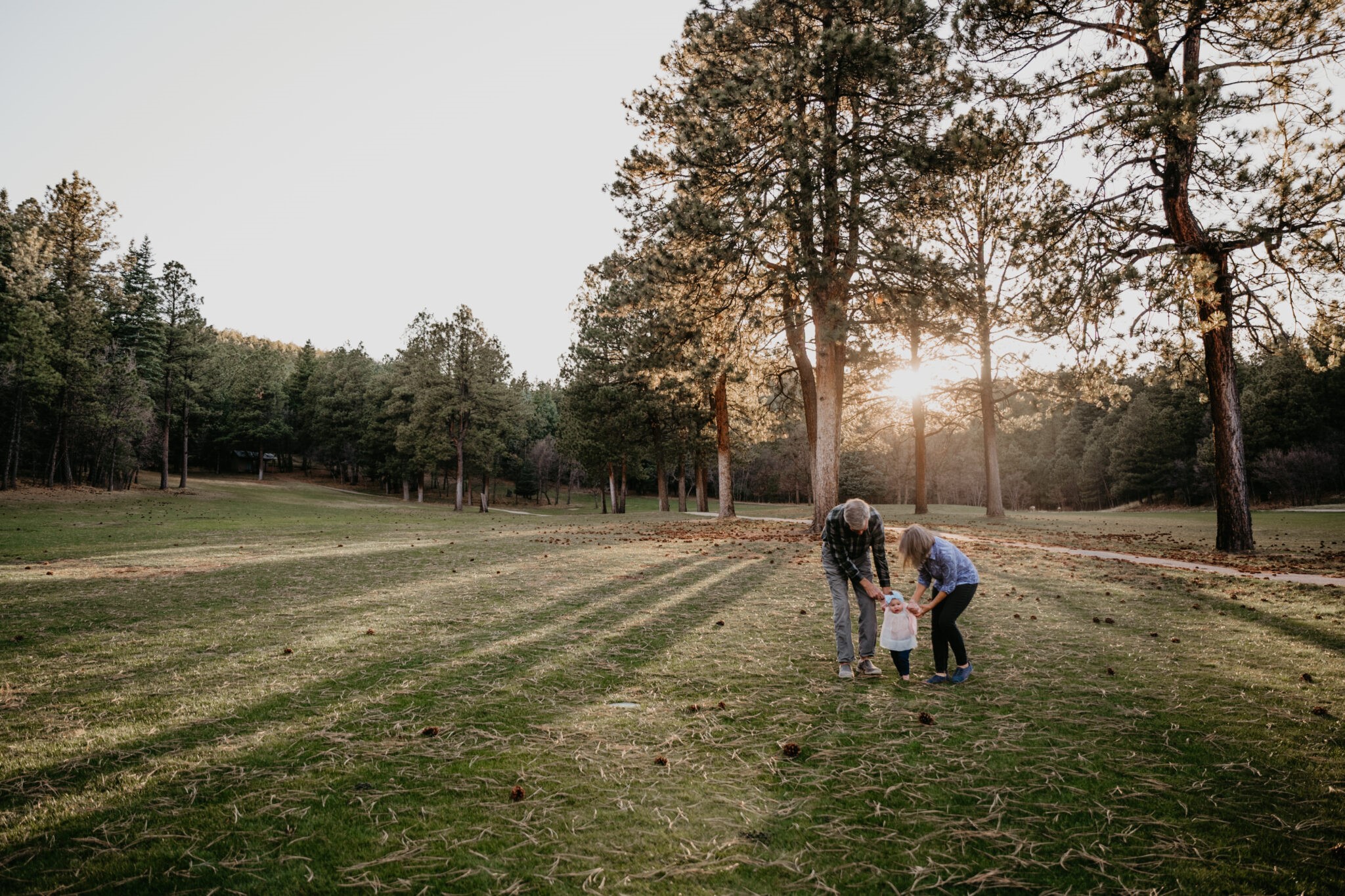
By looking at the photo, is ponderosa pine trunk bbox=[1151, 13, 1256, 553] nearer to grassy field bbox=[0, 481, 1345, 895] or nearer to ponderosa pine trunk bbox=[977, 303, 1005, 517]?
grassy field bbox=[0, 481, 1345, 895]

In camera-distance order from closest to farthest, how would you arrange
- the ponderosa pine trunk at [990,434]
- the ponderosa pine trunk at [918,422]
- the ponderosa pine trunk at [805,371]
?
1. the ponderosa pine trunk at [805,371]
2. the ponderosa pine trunk at [990,434]
3. the ponderosa pine trunk at [918,422]

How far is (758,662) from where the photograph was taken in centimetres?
615

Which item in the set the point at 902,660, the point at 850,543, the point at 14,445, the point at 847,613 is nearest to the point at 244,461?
the point at 14,445

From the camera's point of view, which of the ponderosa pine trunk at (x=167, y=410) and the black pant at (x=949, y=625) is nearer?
the black pant at (x=949, y=625)

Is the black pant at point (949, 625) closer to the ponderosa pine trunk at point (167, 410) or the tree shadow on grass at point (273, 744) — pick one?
Answer: the tree shadow on grass at point (273, 744)

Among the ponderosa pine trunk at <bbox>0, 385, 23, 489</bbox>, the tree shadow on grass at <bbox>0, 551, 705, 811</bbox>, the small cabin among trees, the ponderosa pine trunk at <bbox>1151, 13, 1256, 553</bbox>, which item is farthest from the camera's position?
the small cabin among trees

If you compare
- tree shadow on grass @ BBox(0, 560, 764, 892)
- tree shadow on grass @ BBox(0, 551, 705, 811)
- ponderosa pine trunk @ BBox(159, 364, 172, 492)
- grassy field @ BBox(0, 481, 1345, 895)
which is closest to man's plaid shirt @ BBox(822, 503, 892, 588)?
grassy field @ BBox(0, 481, 1345, 895)

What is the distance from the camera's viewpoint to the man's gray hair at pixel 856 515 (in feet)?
18.9

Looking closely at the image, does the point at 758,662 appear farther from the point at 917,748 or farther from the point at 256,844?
the point at 256,844

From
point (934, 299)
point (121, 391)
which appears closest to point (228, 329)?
point (121, 391)

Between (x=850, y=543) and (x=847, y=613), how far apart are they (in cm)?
64

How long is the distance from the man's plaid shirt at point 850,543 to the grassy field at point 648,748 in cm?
96

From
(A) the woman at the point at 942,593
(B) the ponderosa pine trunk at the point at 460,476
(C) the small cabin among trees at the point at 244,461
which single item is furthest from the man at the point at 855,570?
(C) the small cabin among trees at the point at 244,461

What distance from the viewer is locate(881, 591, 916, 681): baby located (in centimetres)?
561
